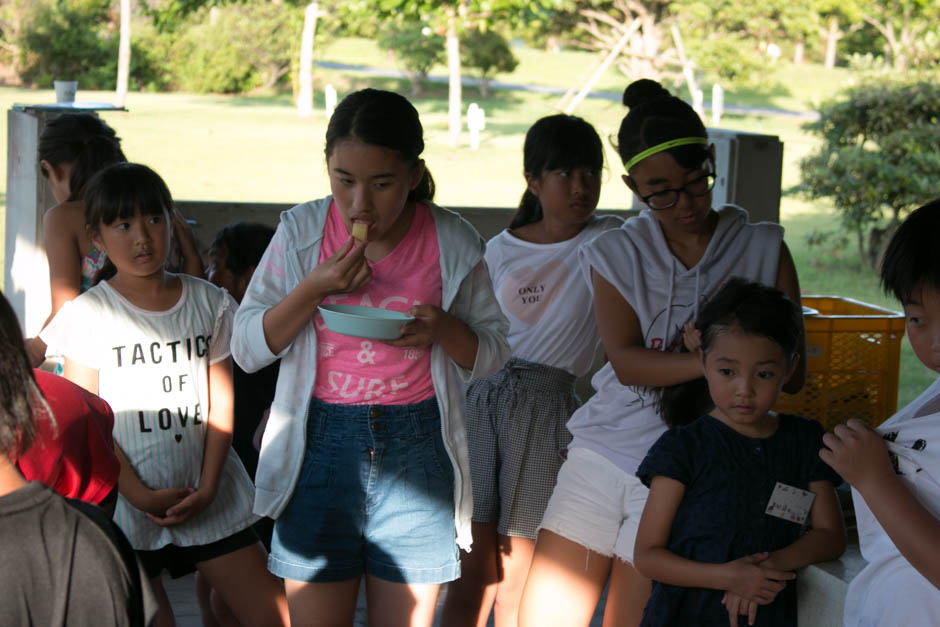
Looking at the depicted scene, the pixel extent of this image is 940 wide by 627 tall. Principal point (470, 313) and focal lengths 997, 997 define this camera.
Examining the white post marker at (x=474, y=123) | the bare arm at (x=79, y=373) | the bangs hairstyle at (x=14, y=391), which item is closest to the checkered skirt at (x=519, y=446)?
the bare arm at (x=79, y=373)

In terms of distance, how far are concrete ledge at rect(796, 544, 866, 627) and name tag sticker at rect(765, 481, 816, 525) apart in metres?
0.12

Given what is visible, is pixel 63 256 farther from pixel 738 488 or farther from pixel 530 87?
pixel 530 87

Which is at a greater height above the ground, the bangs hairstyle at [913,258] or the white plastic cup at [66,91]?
the white plastic cup at [66,91]

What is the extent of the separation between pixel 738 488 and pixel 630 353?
1.44 ft

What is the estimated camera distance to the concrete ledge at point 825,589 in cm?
196

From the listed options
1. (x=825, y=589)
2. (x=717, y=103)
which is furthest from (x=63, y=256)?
(x=717, y=103)

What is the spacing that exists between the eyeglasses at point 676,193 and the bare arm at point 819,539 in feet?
2.35

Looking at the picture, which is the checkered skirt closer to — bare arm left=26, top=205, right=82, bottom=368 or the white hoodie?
the white hoodie

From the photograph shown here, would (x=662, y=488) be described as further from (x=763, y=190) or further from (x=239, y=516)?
(x=763, y=190)

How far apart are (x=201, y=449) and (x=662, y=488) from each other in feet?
4.17

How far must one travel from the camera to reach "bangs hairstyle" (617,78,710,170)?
7.62 feet

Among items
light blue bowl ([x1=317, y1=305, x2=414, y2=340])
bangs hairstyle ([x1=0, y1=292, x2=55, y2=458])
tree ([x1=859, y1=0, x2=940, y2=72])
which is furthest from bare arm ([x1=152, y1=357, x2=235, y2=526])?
tree ([x1=859, y1=0, x2=940, y2=72])

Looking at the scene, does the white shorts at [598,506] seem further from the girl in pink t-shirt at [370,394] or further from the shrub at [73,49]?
the shrub at [73,49]

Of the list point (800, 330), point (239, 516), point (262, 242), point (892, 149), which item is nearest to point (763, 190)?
point (262, 242)
